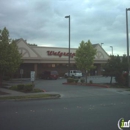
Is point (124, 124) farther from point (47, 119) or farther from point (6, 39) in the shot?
point (6, 39)

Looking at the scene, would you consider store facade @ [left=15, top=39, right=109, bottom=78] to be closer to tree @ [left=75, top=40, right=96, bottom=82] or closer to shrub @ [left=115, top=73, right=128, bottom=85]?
tree @ [left=75, top=40, right=96, bottom=82]

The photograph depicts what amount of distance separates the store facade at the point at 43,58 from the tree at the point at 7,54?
52.4 feet

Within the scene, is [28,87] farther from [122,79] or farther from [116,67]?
[122,79]

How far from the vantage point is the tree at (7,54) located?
25.9 m

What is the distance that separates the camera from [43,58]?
4609cm

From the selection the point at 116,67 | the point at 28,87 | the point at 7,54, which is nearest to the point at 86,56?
the point at 116,67

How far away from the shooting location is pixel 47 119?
8.91 meters

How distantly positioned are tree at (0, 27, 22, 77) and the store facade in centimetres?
1597

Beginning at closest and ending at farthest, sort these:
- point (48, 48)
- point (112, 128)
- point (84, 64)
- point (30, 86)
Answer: point (112, 128)
point (30, 86)
point (84, 64)
point (48, 48)

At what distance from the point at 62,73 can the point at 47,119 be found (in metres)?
44.6

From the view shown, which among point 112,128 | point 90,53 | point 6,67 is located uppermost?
point 90,53

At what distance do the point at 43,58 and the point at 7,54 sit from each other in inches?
778

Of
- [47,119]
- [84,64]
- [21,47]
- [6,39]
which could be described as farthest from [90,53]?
[47,119]

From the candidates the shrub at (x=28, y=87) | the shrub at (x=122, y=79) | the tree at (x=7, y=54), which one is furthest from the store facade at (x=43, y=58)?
the shrub at (x=28, y=87)
